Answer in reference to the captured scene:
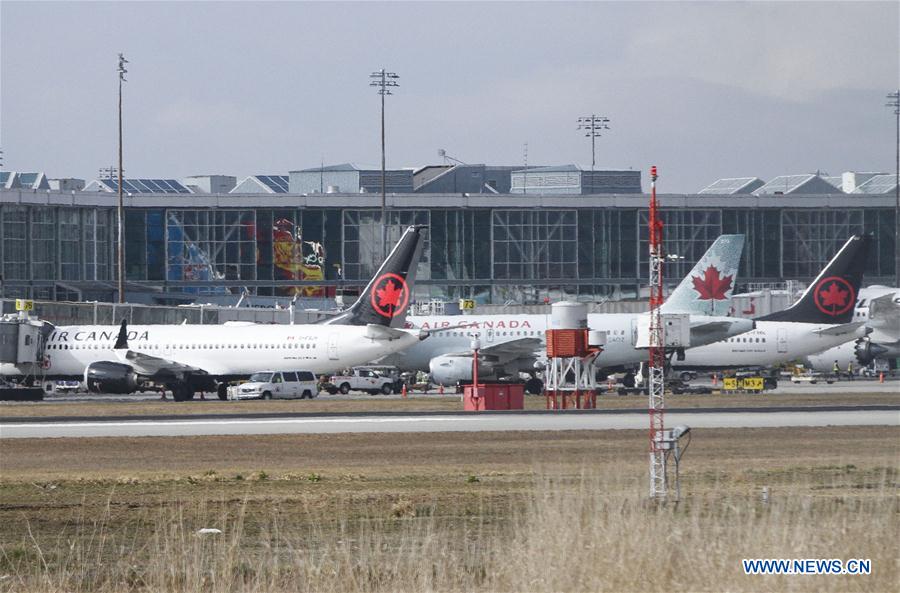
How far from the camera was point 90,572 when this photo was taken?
1853 cm

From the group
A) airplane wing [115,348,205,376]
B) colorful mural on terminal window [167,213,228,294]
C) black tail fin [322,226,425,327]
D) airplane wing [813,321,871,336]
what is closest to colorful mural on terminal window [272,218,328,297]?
colorful mural on terminal window [167,213,228,294]

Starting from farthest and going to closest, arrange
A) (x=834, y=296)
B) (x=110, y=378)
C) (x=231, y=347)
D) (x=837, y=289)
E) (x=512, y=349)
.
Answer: (x=834, y=296), (x=837, y=289), (x=512, y=349), (x=231, y=347), (x=110, y=378)

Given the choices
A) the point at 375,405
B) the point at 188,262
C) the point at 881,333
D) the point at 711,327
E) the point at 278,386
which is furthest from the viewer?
the point at 188,262

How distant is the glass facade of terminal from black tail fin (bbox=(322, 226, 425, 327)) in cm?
6849

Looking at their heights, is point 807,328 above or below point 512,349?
above

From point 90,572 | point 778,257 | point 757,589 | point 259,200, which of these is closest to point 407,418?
point 90,572

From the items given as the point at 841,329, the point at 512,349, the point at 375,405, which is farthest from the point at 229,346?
the point at 841,329

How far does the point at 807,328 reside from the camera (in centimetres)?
7588

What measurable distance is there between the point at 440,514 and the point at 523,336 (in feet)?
172

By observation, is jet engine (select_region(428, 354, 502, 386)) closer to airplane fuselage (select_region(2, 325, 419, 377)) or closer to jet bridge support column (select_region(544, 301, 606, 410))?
airplane fuselage (select_region(2, 325, 419, 377))

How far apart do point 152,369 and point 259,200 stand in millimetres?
67595

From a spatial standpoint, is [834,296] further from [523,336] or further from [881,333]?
[523,336]

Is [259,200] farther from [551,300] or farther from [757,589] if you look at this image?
[757,589]

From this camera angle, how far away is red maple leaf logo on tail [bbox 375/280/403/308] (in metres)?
69.4
